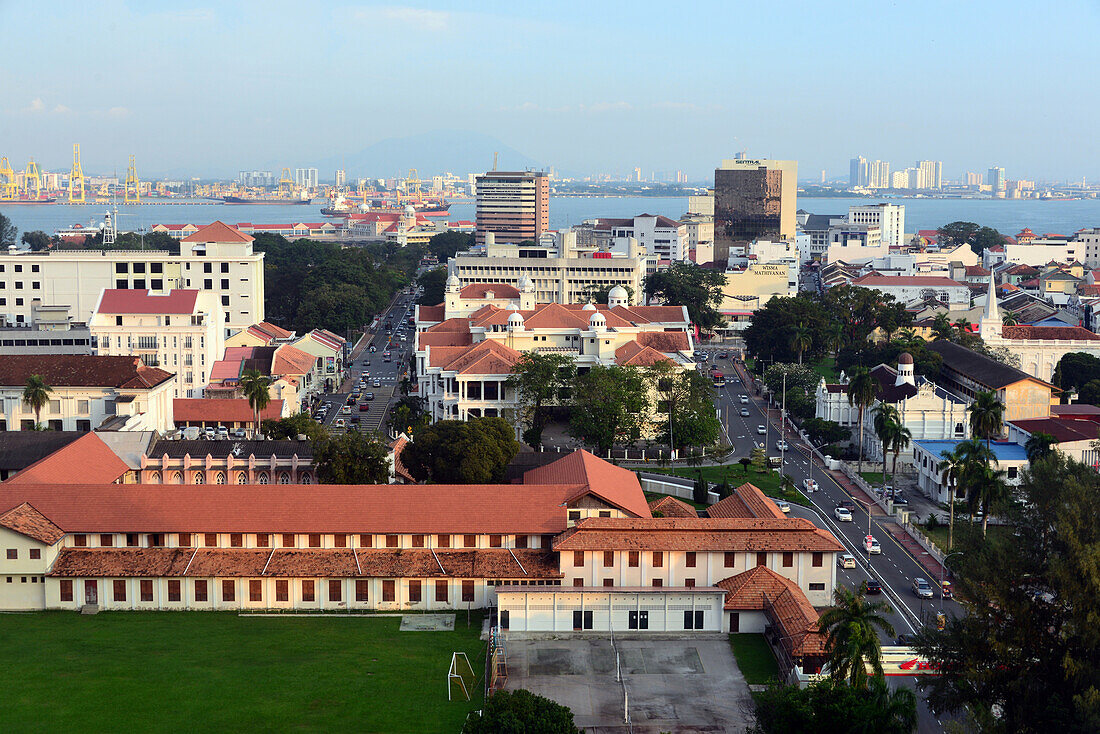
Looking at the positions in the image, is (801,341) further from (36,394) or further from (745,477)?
(36,394)

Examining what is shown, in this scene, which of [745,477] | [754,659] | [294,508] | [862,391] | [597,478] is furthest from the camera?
[862,391]

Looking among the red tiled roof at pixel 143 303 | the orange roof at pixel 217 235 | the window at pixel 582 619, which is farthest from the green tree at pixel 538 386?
the orange roof at pixel 217 235

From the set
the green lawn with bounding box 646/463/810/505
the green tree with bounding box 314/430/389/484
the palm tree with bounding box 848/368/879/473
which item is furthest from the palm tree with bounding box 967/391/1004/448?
the green tree with bounding box 314/430/389/484

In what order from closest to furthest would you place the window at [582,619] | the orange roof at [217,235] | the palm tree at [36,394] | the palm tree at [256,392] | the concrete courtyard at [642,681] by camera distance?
the concrete courtyard at [642,681]
the window at [582,619]
the palm tree at [36,394]
the palm tree at [256,392]
the orange roof at [217,235]

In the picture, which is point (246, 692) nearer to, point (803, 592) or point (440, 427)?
point (803, 592)

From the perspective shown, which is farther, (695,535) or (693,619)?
(695,535)

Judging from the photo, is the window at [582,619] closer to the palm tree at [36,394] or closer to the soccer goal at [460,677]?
the soccer goal at [460,677]

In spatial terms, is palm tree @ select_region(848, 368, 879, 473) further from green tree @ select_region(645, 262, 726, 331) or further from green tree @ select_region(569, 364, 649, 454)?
green tree @ select_region(645, 262, 726, 331)

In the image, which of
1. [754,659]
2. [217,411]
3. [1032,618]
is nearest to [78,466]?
[217,411]

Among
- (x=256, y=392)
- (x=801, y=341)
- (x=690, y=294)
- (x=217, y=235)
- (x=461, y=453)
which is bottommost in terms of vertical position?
(x=461, y=453)
